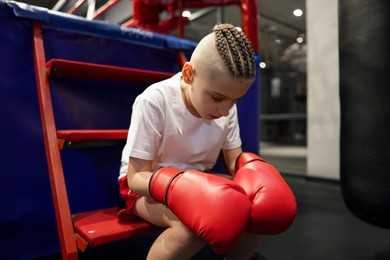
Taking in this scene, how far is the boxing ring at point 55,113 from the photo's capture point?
94cm

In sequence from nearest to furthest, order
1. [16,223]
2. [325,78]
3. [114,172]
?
[16,223] → [114,172] → [325,78]

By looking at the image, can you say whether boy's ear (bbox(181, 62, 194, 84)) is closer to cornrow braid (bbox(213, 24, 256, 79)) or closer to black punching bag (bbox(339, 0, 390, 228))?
cornrow braid (bbox(213, 24, 256, 79))

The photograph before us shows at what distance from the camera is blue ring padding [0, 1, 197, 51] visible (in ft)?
3.10

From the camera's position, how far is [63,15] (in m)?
1.03

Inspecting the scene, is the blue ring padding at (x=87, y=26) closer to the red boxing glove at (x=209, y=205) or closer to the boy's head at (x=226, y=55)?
the boy's head at (x=226, y=55)

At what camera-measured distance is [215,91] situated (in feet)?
2.21

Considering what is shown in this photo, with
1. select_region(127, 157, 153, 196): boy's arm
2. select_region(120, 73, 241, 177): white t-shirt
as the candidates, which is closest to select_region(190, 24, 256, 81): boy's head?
select_region(120, 73, 241, 177): white t-shirt

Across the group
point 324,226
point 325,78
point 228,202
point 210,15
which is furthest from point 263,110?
point 228,202

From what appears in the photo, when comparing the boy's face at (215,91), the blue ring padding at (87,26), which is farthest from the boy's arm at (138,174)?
the blue ring padding at (87,26)

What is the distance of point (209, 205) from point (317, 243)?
0.83 metres

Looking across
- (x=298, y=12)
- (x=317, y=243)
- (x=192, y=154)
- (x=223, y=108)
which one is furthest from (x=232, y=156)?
(x=298, y=12)

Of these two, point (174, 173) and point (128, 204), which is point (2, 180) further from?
point (174, 173)

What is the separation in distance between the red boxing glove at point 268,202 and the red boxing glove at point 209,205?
0.04 m

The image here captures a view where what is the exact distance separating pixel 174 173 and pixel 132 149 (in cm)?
13
